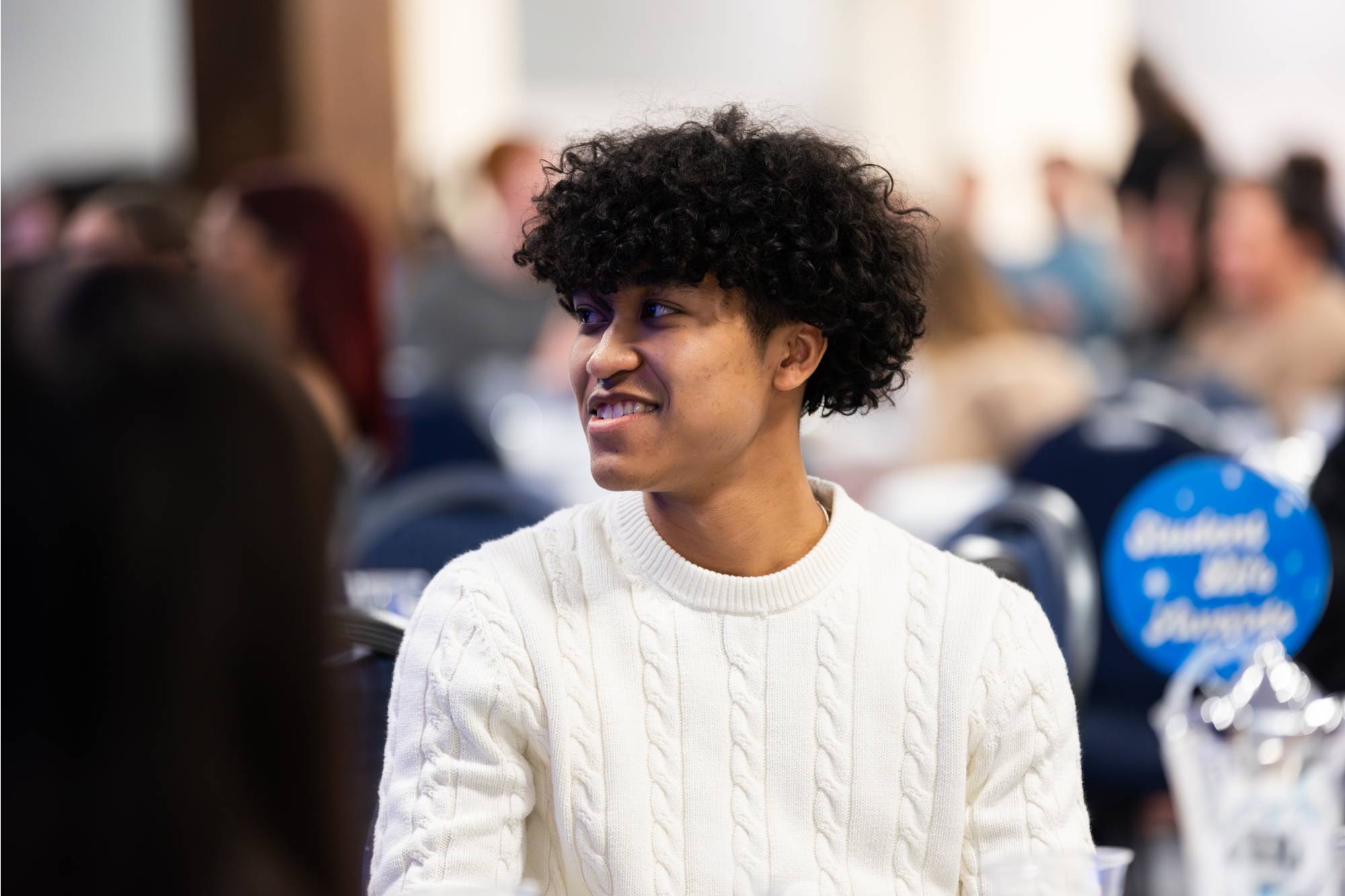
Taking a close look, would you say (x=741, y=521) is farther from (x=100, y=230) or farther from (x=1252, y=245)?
(x=1252, y=245)

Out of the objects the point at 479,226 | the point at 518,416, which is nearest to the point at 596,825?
the point at 518,416

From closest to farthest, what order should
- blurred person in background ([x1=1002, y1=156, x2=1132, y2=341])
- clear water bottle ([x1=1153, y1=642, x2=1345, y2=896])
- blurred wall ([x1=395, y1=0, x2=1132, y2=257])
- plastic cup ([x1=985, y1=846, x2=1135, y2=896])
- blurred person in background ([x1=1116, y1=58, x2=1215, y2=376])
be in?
plastic cup ([x1=985, y1=846, x2=1135, y2=896]) → clear water bottle ([x1=1153, y1=642, x2=1345, y2=896]) → blurred person in background ([x1=1116, y1=58, x2=1215, y2=376]) → blurred person in background ([x1=1002, y1=156, x2=1132, y2=341]) → blurred wall ([x1=395, y1=0, x2=1132, y2=257])

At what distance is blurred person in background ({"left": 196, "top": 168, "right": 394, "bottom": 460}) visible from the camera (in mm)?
3145

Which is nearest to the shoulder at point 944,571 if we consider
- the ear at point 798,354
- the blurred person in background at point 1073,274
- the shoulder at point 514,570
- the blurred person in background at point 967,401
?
the ear at point 798,354

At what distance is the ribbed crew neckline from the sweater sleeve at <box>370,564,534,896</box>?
0.50 feet

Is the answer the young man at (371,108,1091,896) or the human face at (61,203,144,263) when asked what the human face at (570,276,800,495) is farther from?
the human face at (61,203,144,263)

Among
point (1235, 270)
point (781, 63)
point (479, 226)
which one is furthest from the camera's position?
point (781, 63)

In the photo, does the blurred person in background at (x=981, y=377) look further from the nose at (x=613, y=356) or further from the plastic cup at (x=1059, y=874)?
the plastic cup at (x=1059, y=874)

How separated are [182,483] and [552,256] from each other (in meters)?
0.75

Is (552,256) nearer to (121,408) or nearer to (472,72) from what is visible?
(121,408)

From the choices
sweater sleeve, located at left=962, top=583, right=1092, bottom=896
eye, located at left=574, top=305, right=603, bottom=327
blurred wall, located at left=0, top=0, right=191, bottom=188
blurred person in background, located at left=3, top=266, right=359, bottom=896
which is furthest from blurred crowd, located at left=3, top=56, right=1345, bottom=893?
blurred wall, located at left=0, top=0, right=191, bottom=188

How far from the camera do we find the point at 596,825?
1.42 metres

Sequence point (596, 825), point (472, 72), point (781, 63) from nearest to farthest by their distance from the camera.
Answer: point (596, 825) → point (472, 72) → point (781, 63)

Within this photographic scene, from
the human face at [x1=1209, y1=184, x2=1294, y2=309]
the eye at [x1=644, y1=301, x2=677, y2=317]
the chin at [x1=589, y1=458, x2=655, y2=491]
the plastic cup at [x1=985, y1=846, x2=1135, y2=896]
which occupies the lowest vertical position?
the human face at [x1=1209, y1=184, x2=1294, y2=309]
